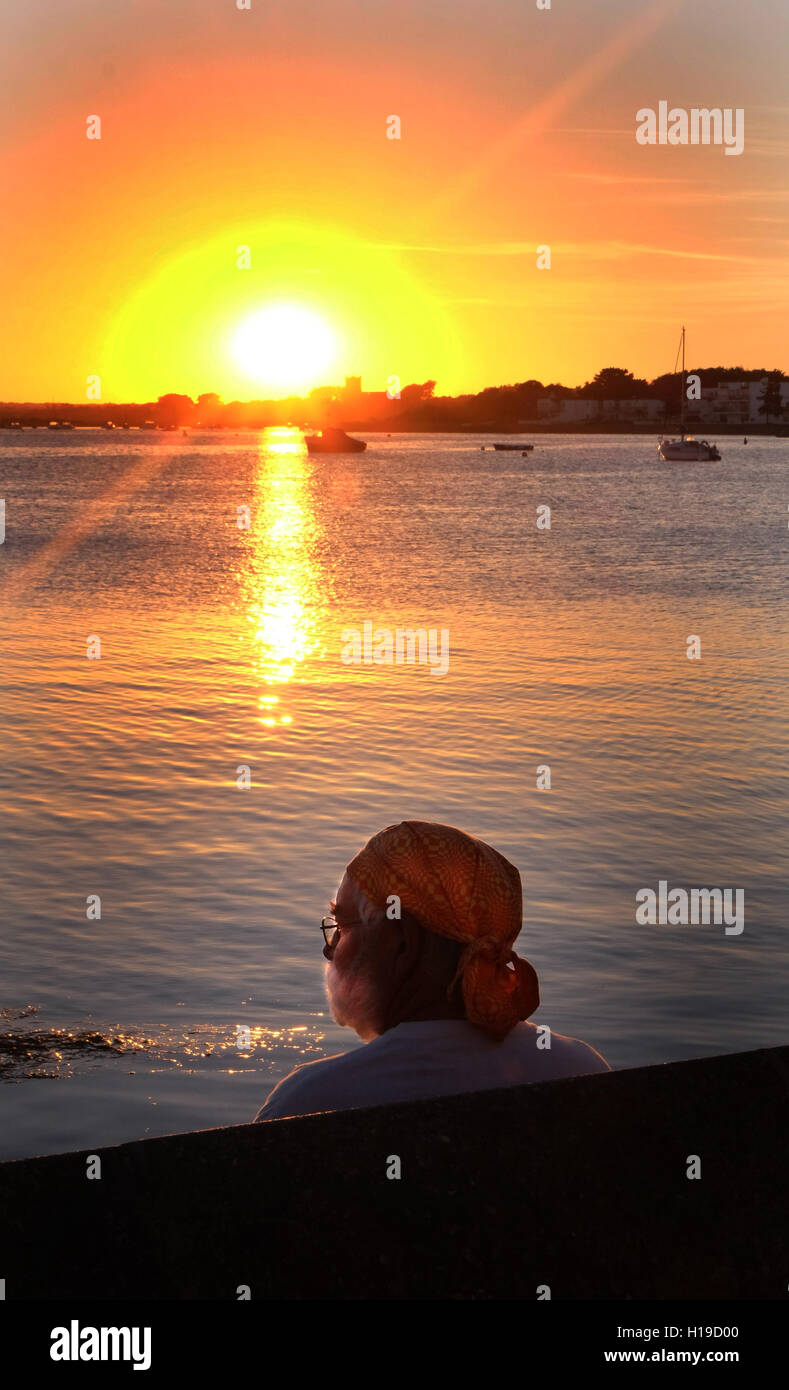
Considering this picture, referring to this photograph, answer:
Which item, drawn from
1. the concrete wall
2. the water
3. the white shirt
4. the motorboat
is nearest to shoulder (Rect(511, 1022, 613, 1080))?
the white shirt

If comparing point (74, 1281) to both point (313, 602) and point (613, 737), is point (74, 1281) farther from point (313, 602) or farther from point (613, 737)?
point (313, 602)

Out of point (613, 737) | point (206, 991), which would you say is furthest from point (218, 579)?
point (206, 991)

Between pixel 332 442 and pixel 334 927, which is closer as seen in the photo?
pixel 334 927

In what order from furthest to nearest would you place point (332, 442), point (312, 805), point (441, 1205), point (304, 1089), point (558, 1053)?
1. point (332, 442)
2. point (312, 805)
3. point (558, 1053)
4. point (304, 1089)
5. point (441, 1205)

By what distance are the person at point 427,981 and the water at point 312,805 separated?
11.2 ft

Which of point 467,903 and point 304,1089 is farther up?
point 467,903

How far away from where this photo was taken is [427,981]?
2.46 metres

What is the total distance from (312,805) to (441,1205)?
28.4 ft

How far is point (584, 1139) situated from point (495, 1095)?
15cm

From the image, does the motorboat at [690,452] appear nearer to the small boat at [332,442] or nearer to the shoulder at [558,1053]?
the small boat at [332,442]

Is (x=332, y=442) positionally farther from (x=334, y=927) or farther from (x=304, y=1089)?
(x=304, y=1089)

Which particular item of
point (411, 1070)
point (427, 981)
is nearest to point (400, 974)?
point (427, 981)

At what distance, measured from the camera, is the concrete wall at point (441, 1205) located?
2.05 meters

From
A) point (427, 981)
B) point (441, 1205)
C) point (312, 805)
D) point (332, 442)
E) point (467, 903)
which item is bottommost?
point (312, 805)
